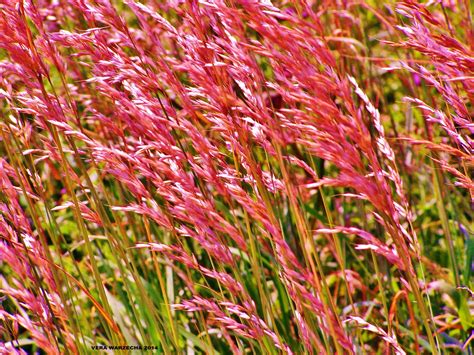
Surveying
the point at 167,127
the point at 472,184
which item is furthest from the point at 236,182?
the point at 472,184

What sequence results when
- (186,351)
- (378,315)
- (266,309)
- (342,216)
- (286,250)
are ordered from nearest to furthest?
(286,250), (266,309), (186,351), (378,315), (342,216)

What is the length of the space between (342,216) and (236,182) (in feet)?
4.43

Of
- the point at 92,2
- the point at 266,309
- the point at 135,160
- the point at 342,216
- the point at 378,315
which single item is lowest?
the point at 378,315

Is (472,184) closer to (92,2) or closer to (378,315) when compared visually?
(92,2)

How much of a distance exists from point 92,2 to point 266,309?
0.88m

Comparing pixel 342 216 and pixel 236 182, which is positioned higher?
pixel 236 182

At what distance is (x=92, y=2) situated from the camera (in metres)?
1.79

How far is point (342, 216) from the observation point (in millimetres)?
2918

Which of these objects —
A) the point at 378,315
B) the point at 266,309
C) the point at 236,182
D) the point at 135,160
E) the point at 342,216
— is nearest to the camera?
the point at 135,160

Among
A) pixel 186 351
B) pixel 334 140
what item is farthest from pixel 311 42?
pixel 186 351

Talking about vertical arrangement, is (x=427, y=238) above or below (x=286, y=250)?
below

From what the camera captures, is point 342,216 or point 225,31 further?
point 342,216

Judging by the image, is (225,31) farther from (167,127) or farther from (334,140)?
(334,140)

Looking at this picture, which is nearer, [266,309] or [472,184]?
[472,184]
